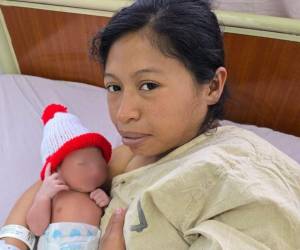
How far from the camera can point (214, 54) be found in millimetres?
694

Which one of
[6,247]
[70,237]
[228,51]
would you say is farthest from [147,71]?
[228,51]

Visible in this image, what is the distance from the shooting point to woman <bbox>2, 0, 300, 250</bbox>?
514 millimetres

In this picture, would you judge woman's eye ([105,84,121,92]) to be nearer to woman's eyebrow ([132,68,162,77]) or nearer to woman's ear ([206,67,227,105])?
woman's eyebrow ([132,68,162,77])

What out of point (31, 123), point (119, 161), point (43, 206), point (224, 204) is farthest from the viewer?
point (31, 123)

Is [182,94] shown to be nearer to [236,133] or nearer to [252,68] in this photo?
[236,133]

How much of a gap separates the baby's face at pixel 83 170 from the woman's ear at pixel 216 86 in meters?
0.32

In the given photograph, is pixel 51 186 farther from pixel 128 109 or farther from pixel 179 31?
pixel 179 31

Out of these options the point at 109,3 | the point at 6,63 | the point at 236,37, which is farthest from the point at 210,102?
the point at 6,63

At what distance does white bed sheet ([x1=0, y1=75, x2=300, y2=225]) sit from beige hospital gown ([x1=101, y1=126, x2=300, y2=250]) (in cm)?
53

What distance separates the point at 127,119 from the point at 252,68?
2.12ft

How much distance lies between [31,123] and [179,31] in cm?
84

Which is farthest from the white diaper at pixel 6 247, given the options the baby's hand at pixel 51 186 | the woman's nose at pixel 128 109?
the woman's nose at pixel 128 109

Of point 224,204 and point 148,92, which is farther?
point 148,92

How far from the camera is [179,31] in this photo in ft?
2.12
